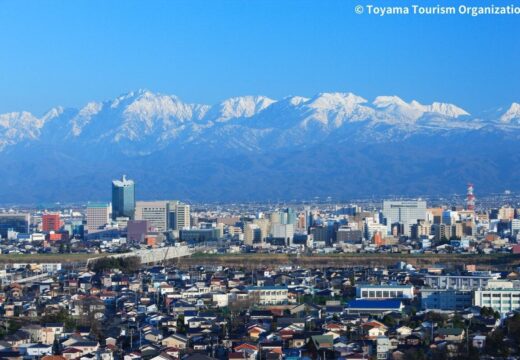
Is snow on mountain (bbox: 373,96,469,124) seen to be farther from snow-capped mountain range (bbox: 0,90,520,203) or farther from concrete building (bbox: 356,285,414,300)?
concrete building (bbox: 356,285,414,300)

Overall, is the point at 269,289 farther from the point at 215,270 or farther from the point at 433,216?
the point at 433,216

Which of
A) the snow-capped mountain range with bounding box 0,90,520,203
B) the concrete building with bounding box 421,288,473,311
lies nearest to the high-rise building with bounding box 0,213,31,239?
the concrete building with bounding box 421,288,473,311

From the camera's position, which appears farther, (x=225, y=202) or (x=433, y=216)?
(x=225, y=202)

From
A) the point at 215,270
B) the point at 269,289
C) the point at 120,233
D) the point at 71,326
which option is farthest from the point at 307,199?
the point at 71,326

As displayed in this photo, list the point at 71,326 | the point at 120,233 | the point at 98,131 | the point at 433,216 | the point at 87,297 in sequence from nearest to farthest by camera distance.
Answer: the point at 71,326 < the point at 87,297 < the point at 120,233 < the point at 433,216 < the point at 98,131

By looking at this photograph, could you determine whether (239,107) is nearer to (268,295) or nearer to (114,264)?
(114,264)

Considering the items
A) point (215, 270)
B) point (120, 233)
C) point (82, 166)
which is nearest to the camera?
point (215, 270)

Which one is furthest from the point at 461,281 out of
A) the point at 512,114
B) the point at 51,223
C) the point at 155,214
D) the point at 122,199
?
the point at 512,114
